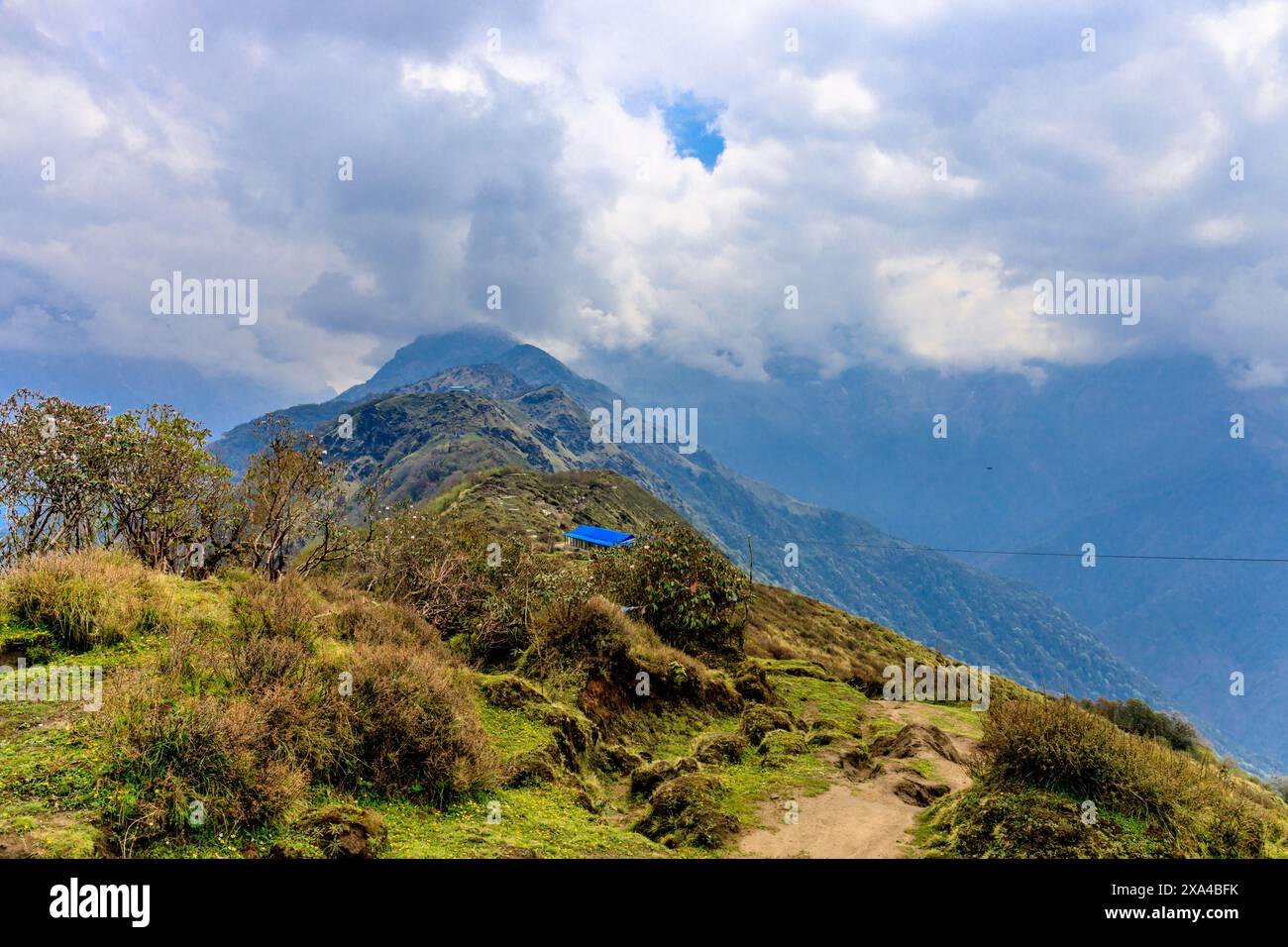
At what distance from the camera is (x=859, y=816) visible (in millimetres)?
14039

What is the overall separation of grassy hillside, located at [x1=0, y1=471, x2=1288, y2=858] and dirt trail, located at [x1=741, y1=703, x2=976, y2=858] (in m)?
0.07

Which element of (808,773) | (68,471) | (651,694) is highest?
(68,471)

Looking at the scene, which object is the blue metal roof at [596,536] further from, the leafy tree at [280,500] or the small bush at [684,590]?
the leafy tree at [280,500]

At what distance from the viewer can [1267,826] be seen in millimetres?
10234

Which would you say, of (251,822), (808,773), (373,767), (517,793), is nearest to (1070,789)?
(808,773)

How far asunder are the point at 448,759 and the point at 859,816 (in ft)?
30.7

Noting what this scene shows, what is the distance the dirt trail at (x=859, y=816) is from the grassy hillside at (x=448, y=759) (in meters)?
0.07

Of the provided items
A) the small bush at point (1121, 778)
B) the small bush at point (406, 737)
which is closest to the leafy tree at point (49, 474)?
the small bush at point (406, 737)

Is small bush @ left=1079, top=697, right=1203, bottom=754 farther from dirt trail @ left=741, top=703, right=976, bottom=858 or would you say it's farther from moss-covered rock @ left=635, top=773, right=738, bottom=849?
moss-covered rock @ left=635, top=773, right=738, bottom=849

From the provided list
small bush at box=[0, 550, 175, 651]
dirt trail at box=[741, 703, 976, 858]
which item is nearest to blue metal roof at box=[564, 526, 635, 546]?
dirt trail at box=[741, 703, 976, 858]

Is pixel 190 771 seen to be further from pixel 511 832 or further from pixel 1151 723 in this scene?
pixel 1151 723
